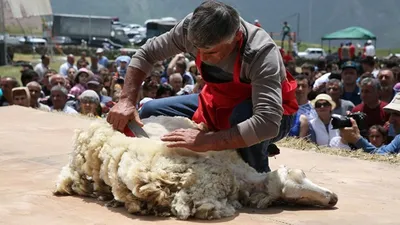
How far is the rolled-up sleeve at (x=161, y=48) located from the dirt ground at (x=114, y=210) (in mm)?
825

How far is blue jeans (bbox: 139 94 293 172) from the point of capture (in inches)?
120

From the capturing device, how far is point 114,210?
9.66 ft

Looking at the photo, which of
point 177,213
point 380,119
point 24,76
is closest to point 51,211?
point 177,213

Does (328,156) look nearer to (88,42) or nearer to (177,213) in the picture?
(177,213)

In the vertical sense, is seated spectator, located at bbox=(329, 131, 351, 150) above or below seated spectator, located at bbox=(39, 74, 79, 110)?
above

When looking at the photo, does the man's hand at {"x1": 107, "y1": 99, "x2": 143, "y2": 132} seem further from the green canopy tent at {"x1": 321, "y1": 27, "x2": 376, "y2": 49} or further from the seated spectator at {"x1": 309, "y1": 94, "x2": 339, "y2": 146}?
the green canopy tent at {"x1": 321, "y1": 27, "x2": 376, "y2": 49}

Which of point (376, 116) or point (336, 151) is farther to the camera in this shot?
point (376, 116)

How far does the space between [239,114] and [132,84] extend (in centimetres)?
68

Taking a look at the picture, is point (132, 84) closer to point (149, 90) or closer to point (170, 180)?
point (170, 180)

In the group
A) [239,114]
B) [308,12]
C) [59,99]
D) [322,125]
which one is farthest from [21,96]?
[308,12]

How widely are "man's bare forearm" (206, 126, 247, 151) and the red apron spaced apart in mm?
302

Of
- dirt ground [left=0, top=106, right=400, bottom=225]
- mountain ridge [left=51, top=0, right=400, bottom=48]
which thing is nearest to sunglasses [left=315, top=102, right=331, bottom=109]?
dirt ground [left=0, top=106, right=400, bottom=225]

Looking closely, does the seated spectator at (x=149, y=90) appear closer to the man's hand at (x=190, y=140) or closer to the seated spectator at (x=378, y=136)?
the seated spectator at (x=378, y=136)

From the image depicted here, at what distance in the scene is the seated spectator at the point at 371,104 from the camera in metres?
6.50
